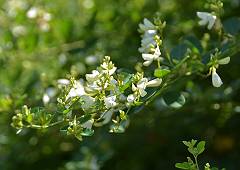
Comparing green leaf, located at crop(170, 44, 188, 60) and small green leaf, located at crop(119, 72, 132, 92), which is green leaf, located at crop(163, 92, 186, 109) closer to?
green leaf, located at crop(170, 44, 188, 60)

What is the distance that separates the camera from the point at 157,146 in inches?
79.7

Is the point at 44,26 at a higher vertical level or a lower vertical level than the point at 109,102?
lower

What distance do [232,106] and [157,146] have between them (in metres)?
0.35

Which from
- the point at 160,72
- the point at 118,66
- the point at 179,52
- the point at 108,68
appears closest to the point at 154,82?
the point at 160,72

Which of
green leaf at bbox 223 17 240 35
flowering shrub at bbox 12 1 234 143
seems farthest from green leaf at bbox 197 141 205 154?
green leaf at bbox 223 17 240 35

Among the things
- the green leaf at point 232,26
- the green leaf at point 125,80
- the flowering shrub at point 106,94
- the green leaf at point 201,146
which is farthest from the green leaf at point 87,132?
the green leaf at point 232,26

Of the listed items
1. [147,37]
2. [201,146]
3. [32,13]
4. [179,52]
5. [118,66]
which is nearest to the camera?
[201,146]

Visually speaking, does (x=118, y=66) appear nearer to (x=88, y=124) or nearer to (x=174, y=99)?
(x=174, y=99)

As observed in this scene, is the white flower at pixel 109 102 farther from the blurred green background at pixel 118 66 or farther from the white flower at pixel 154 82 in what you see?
the blurred green background at pixel 118 66

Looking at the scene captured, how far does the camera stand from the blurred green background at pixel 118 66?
183cm

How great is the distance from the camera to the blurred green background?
1.83 meters

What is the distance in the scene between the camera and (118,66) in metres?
1.79

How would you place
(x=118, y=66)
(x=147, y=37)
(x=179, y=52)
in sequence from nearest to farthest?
1. (x=147, y=37)
2. (x=179, y=52)
3. (x=118, y=66)

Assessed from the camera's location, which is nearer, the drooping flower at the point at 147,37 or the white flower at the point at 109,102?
the white flower at the point at 109,102
